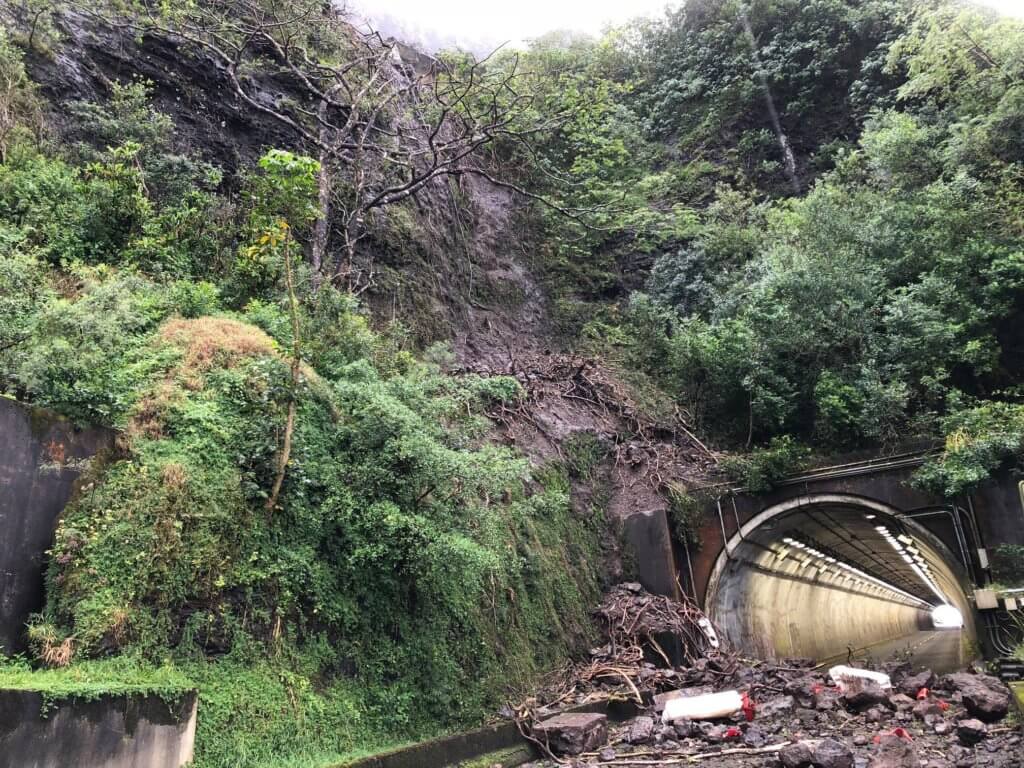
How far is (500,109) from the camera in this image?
19531 mm

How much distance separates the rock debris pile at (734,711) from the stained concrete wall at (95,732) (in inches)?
170

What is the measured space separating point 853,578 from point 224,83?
83.4 feet

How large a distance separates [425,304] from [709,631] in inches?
368

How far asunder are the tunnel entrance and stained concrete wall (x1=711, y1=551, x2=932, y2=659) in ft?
0.09

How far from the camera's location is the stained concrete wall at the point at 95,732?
14.3 feet

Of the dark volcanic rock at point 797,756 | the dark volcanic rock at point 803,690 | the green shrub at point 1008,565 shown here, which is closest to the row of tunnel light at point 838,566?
the green shrub at point 1008,565

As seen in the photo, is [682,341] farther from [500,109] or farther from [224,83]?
[224,83]

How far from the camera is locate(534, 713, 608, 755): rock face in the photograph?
319 inches

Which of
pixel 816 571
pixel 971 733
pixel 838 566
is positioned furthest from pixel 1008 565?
pixel 838 566

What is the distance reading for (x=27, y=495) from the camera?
237 inches

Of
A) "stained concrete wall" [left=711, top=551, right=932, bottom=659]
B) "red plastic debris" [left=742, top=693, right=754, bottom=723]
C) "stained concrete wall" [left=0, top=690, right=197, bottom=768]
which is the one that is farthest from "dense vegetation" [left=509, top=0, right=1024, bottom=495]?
"stained concrete wall" [left=0, top=690, right=197, bottom=768]

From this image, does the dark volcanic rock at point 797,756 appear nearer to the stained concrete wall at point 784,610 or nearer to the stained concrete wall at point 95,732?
the stained concrete wall at point 95,732

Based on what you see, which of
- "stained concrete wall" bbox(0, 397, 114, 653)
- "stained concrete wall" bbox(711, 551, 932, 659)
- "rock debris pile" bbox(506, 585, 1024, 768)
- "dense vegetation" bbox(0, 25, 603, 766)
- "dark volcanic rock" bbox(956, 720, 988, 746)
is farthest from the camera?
"stained concrete wall" bbox(711, 551, 932, 659)

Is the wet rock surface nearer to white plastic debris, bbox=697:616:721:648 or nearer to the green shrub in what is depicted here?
white plastic debris, bbox=697:616:721:648
